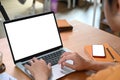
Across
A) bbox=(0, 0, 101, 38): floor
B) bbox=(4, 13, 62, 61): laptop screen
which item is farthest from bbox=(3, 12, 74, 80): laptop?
bbox=(0, 0, 101, 38): floor

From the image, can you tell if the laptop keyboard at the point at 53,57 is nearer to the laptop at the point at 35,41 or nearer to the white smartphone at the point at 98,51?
the laptop at the point at 35,41

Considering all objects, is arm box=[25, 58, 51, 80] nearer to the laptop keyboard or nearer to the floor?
the laptop keyboard

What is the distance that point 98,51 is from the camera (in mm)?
1438

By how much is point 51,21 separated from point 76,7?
3.17m

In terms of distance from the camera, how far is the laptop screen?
4.08ft

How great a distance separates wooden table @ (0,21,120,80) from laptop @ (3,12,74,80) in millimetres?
40

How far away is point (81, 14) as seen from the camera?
4164 millimetres

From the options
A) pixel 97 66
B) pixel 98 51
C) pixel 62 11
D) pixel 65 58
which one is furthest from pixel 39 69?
pixel 62 11

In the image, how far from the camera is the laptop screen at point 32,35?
1.24m

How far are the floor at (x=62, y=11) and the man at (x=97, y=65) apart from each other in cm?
157

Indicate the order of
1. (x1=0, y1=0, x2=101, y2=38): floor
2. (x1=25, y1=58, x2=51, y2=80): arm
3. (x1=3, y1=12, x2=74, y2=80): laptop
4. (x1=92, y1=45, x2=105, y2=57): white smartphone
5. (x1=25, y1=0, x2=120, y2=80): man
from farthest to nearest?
(x1=0, y1=0, x2=101, y2=38): floor, (x1=92, y1=45, x2=105, y2=57): white smartphone, (x1=3, y1=12, x2=74, y2=80): laptop, (x1=25, y1=58, x2=51, y2=80): arm, (x1=25, y1=0, x2=120, y2=80): man

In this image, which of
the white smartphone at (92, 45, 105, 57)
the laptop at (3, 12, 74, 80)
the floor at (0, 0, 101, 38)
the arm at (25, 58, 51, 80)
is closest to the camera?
the arm at (25, 58, 51, 80)

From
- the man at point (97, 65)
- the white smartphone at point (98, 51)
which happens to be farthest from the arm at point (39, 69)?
the white smartphone at point (98, 51)

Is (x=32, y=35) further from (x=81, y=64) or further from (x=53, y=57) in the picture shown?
(x=81, y=64)
